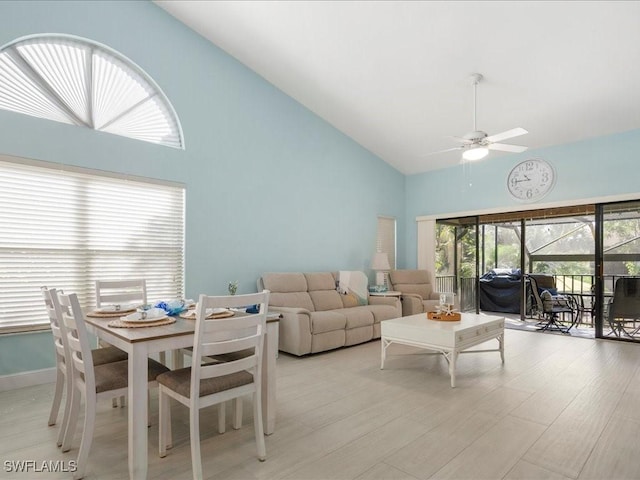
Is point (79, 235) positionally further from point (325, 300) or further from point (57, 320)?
point (325, 300)

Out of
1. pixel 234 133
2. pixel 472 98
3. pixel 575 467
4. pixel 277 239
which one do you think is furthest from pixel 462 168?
pixel 575 467

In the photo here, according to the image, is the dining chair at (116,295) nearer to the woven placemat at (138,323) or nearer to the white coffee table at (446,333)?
the woven placemat at (138,323)

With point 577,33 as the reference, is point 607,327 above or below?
below

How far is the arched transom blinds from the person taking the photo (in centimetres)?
343

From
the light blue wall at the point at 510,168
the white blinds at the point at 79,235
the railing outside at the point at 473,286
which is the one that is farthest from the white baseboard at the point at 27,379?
the railing outside at the point at 473,286

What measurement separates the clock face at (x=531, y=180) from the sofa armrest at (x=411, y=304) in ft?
7.41

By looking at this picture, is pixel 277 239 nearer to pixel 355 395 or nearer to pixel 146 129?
pixel 146 129

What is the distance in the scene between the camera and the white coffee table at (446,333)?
3416 millimetres

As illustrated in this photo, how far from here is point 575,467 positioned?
2051 millimetres

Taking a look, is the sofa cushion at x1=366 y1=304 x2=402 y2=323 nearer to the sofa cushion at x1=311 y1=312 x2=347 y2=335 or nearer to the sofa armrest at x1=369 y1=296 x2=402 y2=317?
the sofa armrest at x1=369 y1=296 x2=402 y2=317

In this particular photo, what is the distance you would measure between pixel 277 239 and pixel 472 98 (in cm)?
312

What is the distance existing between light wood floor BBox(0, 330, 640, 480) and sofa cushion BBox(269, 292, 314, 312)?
1.14 meters

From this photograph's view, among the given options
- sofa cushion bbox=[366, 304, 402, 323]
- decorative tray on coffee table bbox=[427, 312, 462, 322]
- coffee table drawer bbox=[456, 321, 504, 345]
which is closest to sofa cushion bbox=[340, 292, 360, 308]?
sofa cushion bbox=[366, 304, 402, 323]

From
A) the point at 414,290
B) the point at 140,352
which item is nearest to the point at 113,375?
the point at 140,352
